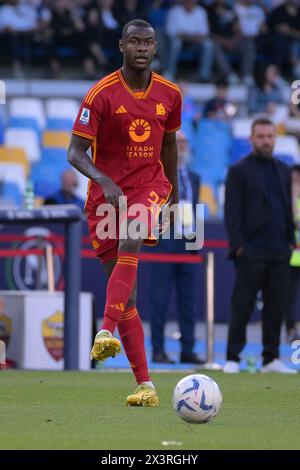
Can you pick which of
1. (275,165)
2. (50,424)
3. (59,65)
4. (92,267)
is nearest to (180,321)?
(275,165)

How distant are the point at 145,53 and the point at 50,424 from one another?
2.39 meters

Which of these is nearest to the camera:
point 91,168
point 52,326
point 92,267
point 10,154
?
point 91,168

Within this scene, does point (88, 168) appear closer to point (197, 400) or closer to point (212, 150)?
point (197, 400)

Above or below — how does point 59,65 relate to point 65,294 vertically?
above

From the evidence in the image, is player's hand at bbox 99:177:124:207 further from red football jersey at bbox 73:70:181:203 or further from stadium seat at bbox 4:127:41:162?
stadium seat at bbox 4:127:41:162

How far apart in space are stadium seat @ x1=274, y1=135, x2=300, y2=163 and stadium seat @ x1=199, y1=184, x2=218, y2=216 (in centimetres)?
161

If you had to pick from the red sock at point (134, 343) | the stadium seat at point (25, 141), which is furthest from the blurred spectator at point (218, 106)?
the red sock at point (134, 343)

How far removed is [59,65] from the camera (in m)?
24.8

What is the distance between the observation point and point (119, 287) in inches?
312

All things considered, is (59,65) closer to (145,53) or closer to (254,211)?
(254,211)

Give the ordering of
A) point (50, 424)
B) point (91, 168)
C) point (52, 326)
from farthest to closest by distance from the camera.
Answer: point (52, 326), point (91, 168), point (50, 424)

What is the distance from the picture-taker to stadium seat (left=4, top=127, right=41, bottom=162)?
22250 mm

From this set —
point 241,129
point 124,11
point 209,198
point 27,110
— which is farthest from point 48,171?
point 124,11

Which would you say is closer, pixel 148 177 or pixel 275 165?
pixel 148 177
